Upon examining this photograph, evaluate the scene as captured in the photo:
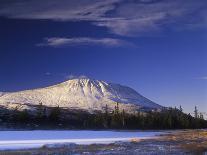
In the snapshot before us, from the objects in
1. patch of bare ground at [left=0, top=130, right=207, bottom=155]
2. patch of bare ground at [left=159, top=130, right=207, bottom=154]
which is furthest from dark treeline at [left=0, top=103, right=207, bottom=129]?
patch of bare ground at [left=0, top=130, right=207, bottom=155]

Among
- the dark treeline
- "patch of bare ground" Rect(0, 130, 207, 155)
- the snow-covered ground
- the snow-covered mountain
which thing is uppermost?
the snow-covered mountain

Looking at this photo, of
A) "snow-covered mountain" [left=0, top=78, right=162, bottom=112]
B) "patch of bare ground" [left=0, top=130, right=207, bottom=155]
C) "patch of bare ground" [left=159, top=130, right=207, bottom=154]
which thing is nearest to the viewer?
"patch of bare ground" [left=0, top=130, right=207, bottom=155]

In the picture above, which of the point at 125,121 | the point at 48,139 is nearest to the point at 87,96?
the point at 125,121

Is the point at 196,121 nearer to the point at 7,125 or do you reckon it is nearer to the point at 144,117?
the point at 144,117

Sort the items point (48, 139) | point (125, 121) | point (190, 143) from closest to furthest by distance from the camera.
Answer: point (190, 143) < point (48, 139) < point (125, 121)

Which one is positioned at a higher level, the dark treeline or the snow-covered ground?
the dark treeline

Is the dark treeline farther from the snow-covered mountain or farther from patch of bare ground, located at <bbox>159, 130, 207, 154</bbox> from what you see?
the snow-covered mountain

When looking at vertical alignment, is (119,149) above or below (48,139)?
below

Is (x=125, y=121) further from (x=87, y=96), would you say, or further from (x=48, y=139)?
(x=87, y=96)

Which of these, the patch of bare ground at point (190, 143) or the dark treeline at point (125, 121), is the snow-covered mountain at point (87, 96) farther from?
the patch of bare ground at point (190, 143)

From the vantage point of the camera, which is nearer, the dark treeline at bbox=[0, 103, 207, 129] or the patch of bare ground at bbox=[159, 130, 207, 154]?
the patch of bare ground at bbox=[159, 130, 207, 154]

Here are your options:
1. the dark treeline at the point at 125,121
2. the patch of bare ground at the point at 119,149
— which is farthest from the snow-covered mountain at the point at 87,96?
the patch of bare ground at the point at 119,149

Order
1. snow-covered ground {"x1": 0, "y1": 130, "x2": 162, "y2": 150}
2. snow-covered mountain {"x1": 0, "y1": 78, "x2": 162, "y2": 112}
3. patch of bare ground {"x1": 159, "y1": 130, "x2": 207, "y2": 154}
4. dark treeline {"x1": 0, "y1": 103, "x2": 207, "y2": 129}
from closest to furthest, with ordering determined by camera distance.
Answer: patch of bare ground {"x1": 159, "y1": 130, "x2": 207, "y2": 154}, snow-covered ground {"x1": 0, "y1": 130, "x2": 162, "y2": 150}, dark treeline {"x1": 0, "y1": 103, "x2": 207, "y2": 129}, snow-covered mountain {"x1": 0, "y1": 78, "x2": 162, "y2": 112}

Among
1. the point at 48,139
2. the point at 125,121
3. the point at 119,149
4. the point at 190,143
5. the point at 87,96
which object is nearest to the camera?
the point at 119,149
